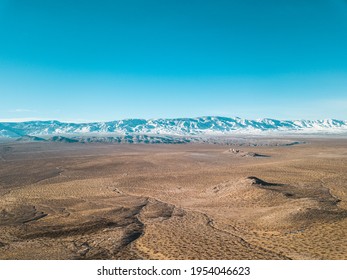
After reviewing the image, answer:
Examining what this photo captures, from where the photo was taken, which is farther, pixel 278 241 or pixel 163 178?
pixel 163 178

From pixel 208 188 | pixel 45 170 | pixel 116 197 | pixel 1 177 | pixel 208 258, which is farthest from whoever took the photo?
pixel 45 170

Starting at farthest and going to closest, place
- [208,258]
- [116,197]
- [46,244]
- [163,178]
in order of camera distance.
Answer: [163,178] → [116,197] → [46,244] → [208,258]

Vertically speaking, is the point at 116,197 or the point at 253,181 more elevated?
the point at 253,181

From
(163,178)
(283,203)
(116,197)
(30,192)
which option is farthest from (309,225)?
(30,192)

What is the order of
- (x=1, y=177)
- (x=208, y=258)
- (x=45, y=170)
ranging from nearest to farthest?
(x=208, y=258), (x=1, y=177), (x=45, y=170)

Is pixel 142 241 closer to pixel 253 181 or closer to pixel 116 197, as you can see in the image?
pixel 116 197

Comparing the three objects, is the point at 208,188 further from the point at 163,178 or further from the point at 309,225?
the point at 309,225

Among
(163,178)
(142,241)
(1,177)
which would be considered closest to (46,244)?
(142,241)

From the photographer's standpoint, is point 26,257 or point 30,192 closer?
point 26,257

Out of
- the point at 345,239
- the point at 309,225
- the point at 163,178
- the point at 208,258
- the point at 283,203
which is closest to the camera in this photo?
the point at 208,258
